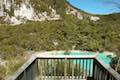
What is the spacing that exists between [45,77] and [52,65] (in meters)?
0.43

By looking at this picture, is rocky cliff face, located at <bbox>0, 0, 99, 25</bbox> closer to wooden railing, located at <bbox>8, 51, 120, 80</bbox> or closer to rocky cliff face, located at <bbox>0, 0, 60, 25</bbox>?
rocky cliff face, located at <bbox>0, 0, 60, 25</bbox>

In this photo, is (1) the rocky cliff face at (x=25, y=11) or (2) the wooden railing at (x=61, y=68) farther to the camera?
(1) the rocky cliff face at (x=25, y=11)

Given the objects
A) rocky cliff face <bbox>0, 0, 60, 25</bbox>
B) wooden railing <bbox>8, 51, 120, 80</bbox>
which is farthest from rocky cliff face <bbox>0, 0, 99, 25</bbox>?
wooden railing <bbox>8, 51, 120, 80</bbox>

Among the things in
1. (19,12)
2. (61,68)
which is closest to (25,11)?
Result: (19,12)

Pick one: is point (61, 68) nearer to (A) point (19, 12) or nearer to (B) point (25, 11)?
(A) point (19, 12)

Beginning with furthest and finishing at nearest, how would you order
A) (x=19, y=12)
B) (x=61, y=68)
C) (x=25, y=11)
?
(x=25, y=11) → (x=19, y=12) → (x=61, y=68)

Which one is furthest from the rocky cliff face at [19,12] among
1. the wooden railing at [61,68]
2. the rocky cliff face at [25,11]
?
the wooden railing at [61,68]

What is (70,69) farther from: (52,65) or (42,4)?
(42,4)

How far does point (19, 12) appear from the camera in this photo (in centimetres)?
3447

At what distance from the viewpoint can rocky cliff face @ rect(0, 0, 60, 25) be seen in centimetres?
3192

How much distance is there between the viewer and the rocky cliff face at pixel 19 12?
31.9 m

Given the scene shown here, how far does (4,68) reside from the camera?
5723 mm

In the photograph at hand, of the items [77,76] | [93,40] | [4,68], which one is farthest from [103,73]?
[93,40]

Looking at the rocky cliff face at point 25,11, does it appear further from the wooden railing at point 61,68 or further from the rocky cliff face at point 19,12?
the wooden railing at point 61,68
